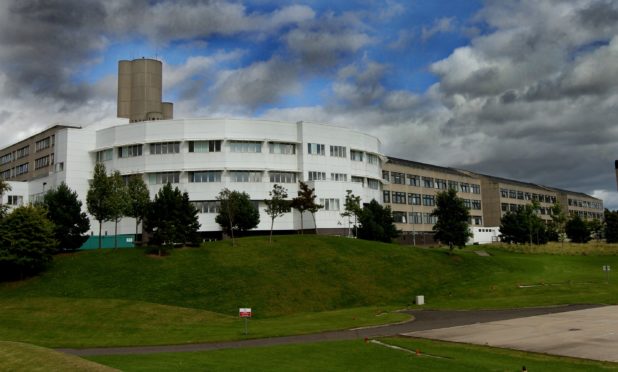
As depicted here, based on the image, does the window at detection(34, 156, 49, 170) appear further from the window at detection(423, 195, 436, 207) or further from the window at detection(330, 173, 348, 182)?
the window at detection(423, 195, 436, 207)

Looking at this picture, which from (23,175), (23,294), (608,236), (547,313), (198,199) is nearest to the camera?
(547,313)

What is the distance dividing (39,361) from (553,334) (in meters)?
27.8

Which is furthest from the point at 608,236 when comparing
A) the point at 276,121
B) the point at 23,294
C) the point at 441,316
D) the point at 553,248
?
the point at 23,294

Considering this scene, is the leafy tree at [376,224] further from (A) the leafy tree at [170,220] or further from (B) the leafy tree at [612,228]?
(B) the leafy tree at [612,228]

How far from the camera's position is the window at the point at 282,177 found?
9556 cm

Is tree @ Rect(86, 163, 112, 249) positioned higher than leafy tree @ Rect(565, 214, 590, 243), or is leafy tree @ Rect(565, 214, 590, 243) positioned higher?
tree @ Rect(86, 163, 112, 249)

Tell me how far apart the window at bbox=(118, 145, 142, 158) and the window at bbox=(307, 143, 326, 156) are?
2993 centimetres

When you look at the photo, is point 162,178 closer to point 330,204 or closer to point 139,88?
point 330,204

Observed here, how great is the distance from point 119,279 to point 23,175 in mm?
76820

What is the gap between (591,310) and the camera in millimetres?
44312

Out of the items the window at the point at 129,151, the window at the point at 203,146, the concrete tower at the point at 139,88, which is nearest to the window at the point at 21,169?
the concrete tower at the point at 139,88

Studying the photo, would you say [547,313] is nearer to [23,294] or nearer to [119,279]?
[119,279]

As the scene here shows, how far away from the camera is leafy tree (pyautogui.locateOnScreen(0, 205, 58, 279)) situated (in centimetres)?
5750

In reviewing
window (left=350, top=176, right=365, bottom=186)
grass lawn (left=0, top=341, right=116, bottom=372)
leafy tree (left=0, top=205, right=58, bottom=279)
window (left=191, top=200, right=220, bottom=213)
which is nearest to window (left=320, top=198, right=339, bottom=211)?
window (left=350, top=176, right=365, bottom=186)
